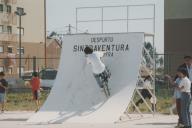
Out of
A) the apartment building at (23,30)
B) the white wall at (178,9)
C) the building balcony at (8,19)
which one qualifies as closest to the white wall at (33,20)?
the apartment building at (23,30)

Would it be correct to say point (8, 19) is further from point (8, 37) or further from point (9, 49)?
point (9, 49)

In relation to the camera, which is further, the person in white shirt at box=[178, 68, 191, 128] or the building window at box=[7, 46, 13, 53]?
the building window at box=[7, 46, 13, 53]

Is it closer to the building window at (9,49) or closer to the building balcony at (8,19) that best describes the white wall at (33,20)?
the building balcony at (8,19)

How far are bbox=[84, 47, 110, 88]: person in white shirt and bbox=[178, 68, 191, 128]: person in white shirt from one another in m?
3.54

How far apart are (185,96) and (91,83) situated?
14.3 feet

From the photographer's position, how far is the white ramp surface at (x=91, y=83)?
1784cm

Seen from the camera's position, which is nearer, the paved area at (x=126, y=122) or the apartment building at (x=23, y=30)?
the paved area at (x=126, y=122)

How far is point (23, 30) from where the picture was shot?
237ft

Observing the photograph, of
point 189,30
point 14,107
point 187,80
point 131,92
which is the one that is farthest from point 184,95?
point 189,30

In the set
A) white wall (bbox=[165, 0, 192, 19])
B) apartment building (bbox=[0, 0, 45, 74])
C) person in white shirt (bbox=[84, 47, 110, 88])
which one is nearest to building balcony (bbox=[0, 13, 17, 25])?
apartment building (bbox=[0, 0, 45, 74])

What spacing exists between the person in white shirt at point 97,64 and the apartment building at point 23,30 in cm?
4591

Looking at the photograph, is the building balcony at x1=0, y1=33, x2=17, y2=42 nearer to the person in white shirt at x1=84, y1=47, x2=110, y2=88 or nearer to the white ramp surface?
the white ramp surface

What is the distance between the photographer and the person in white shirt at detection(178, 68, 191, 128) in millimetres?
15270

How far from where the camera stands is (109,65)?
63.1 ft
